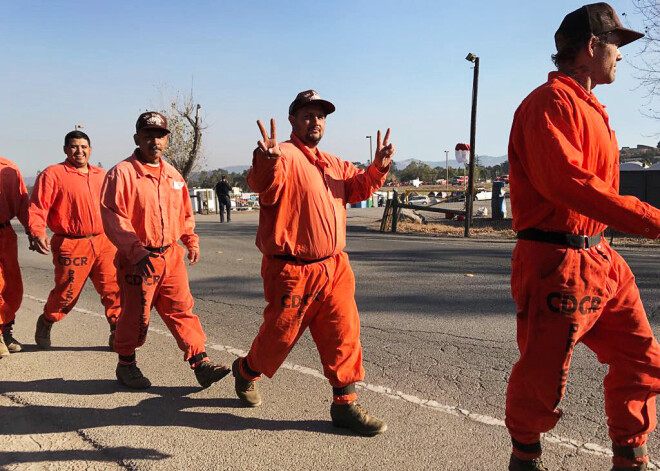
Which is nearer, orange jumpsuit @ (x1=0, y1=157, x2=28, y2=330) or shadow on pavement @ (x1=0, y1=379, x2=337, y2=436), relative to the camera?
shadow on pavement @ (x1=0, y1=379, x2=337, y2=436)

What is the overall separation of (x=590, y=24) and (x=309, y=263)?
6.01 feet

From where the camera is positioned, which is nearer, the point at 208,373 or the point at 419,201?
the point at 208,373

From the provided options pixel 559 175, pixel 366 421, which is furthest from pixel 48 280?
pixel 559 175

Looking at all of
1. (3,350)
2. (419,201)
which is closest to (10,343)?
(3,350)

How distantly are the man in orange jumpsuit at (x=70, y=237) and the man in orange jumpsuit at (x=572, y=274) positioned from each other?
3763 millimetres

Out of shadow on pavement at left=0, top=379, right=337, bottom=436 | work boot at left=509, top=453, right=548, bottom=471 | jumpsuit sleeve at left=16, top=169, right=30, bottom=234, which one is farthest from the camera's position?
jumpsuit sleeve at left=16, top=169, right=30, bottom=234

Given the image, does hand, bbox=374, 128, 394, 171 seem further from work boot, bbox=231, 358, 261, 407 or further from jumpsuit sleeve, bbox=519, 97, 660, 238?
work boot, bbox=231, 358, 261, 407

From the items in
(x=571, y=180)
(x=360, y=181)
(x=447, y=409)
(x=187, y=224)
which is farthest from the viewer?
(x=187, y=224)

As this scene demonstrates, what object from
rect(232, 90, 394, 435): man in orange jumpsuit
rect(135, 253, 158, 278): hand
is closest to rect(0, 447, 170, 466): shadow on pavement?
rect(232, 90, 394, 435): man in orange jumpsuit

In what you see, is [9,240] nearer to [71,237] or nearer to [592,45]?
[71,237]

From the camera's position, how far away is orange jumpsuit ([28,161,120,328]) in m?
4.96

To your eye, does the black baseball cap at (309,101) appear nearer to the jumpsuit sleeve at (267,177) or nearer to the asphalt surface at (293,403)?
the jumpsuit sleeve at (267,177)

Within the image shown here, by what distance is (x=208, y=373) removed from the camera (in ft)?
12.7

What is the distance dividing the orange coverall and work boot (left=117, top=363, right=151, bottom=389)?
260 cm
